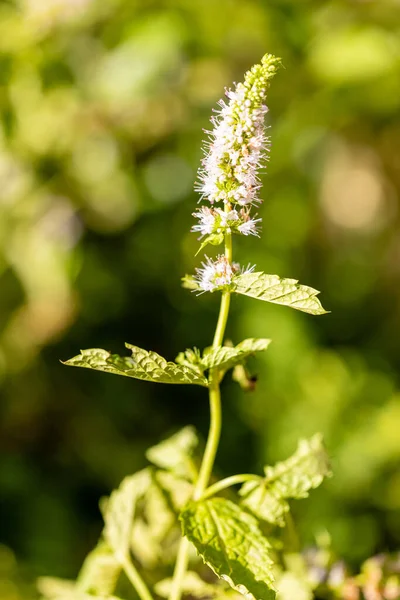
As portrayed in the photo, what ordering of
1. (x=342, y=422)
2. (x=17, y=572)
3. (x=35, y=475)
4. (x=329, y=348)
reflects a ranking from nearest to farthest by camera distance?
(x=17, y=572) < (x=342, y=422) < (x=35, y=475) < (x=329, y=348)

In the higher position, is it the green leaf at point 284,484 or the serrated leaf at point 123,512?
the green leaf at point 284,484

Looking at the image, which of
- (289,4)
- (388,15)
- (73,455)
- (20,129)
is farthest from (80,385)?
(388,15)

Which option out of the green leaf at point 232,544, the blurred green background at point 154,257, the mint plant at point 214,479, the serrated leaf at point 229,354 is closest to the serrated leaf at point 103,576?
the mint plant at point 214,479

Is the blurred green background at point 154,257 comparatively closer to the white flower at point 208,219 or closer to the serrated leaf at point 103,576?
the serrated leaf at point 103,576

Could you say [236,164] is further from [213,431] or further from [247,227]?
[213,431]

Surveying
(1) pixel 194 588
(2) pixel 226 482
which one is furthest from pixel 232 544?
(1) pixel 194 588

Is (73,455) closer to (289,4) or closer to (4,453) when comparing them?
(4,453)
